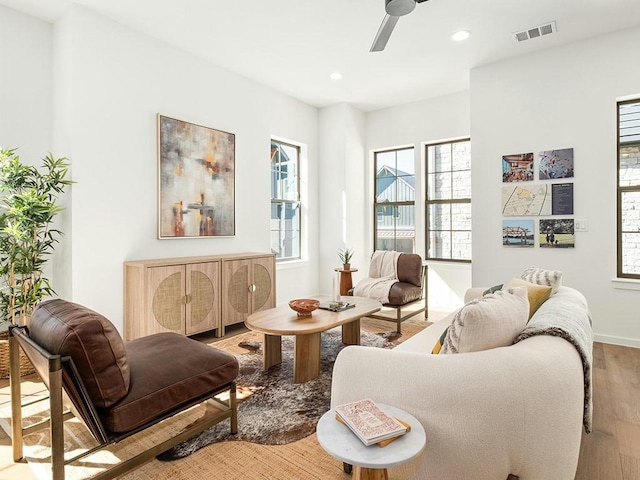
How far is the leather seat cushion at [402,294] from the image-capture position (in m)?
3.93

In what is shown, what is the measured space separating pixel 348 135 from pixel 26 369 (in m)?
4.56

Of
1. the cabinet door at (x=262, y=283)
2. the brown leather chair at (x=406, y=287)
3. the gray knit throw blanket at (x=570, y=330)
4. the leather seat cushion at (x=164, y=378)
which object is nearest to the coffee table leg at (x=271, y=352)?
the leather seat cushion at (x=164, y=378)

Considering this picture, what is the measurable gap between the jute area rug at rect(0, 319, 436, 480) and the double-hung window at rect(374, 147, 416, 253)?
146 inches

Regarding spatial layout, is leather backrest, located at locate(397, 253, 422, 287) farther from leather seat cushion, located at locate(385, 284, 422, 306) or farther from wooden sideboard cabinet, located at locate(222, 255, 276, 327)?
wooden sideboard cabinet, located at locate(222, 255, 276, 327)

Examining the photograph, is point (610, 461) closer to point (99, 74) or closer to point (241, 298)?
point (241, 298)

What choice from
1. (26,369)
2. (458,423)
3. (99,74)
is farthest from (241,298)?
(458,423)

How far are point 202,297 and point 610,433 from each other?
3.16 metres

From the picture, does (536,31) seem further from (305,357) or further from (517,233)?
(305,357)

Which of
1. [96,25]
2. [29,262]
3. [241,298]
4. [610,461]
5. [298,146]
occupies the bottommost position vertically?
[610,461]

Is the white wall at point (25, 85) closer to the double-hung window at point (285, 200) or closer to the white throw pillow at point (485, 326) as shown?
the double-hung window at point (285, 200)

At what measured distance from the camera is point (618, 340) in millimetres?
3520

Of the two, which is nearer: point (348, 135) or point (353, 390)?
point (353, 390)

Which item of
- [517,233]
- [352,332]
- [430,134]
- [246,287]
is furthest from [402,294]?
[430,134]

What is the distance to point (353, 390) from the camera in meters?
1.42
